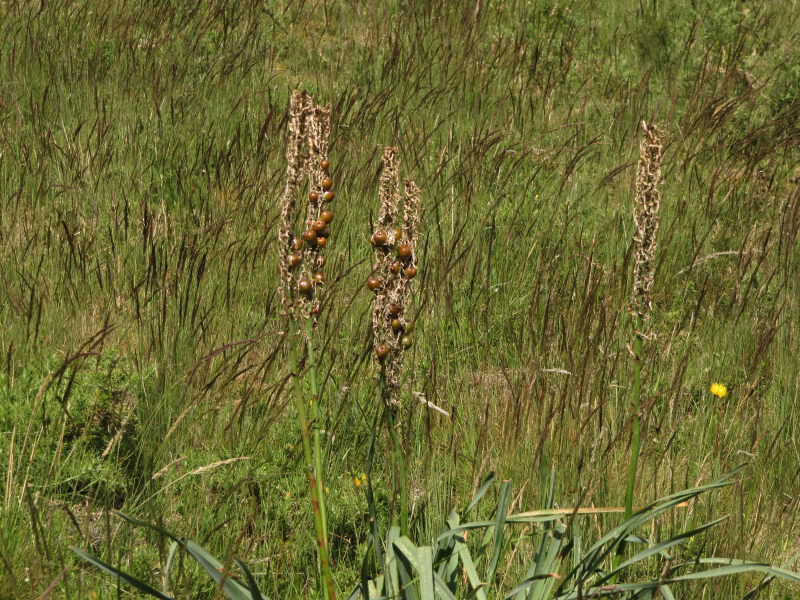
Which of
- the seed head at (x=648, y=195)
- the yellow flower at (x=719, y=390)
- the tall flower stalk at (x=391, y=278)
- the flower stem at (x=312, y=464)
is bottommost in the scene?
the yellow flower at (x=719, y=390)

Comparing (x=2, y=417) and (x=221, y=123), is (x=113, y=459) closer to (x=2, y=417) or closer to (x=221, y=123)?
(x=2, y=417)

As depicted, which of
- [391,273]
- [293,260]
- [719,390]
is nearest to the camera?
[293,260]

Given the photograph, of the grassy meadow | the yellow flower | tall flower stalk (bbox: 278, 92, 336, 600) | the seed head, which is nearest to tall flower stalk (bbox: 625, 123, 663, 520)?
the seed head

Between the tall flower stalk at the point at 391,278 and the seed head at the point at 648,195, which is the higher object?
the seed head at the point at 648,195

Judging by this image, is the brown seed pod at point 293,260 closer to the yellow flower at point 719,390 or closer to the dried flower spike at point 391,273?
the dried flower spike at point 391,273

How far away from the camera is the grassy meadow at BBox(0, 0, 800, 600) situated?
2.45 meters

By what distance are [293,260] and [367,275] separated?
2063 mm

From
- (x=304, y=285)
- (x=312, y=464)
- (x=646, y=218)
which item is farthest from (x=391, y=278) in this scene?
(x=646, y=218)

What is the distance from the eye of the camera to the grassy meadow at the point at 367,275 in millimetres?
2453

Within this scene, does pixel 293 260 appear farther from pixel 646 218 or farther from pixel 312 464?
pixel 646 218

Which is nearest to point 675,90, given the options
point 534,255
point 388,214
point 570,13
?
point 570,13

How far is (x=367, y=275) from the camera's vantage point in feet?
12.1

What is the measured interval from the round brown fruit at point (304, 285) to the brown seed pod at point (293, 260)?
0.10 ft

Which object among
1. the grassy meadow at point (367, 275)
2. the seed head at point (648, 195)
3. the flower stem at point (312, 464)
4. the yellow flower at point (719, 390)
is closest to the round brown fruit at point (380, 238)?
the flower stem at point (312, 464)
